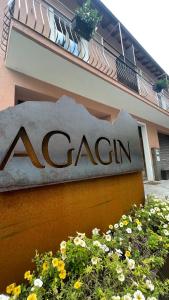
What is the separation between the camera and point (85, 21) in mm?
4820

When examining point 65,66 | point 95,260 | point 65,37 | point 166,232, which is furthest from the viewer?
point 65,37

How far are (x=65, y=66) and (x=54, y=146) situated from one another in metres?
2.84

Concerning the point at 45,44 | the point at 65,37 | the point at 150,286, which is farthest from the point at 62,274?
the point at 65,37

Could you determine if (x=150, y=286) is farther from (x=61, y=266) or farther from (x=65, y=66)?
(x=65, y=66)

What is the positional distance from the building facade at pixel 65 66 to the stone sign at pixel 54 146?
204cm

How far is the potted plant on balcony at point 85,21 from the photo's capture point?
4789 mm

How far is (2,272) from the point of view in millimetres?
1426

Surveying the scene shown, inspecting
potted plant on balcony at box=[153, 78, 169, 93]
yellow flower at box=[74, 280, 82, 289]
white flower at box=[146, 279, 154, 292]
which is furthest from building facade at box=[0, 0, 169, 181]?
white flower at box=[146, 279, 154, 292]

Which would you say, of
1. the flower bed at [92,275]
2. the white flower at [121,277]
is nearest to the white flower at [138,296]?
the flower bed at [92,275]

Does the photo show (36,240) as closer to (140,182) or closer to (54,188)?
(54,188)

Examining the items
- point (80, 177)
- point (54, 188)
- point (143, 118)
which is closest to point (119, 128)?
point (80, 177)

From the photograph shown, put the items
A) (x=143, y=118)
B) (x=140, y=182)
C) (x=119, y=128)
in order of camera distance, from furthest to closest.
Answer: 1. (x=143, y=118)
2. (x=140, y=182)
3. (x=119, y=128)

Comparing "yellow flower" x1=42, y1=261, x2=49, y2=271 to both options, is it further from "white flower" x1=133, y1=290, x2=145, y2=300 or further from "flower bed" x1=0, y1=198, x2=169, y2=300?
"white flower" x1=133, y1=290, x2=145, y2=300

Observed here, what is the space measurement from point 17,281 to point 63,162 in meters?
1.01
